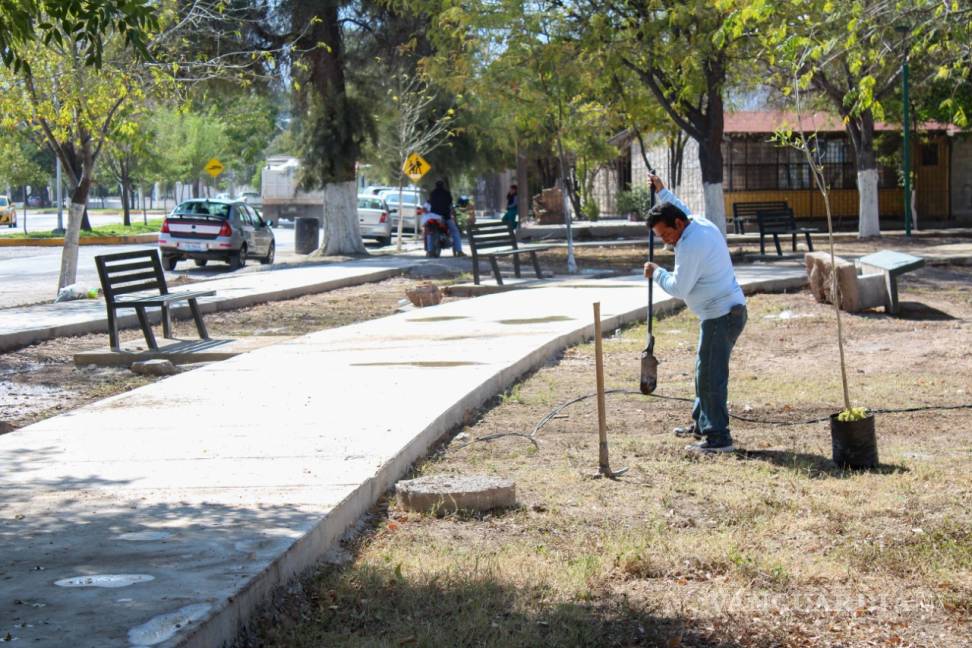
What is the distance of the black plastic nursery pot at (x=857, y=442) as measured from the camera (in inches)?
274

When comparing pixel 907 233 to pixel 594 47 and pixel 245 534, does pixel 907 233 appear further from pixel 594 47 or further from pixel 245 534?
pixel 245 534

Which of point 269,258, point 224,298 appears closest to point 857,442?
point 224,298

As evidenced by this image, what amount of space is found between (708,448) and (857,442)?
951 mm

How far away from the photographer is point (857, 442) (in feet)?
22.9

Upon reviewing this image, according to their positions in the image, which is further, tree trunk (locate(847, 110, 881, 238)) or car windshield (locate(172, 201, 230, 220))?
tree trunk (locate(847, 110, 881, 238))

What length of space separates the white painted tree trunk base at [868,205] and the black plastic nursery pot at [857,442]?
25194 mm

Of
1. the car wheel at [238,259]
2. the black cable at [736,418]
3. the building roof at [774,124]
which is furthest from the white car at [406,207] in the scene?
the black cable at [736,418]

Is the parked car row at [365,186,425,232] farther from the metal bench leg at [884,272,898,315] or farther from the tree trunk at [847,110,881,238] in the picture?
the metal bench leg at [884,272,898,315]

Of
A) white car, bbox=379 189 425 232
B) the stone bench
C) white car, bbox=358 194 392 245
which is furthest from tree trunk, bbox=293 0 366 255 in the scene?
the stone bench

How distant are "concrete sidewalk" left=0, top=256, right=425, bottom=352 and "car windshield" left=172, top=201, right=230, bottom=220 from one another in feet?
10.8

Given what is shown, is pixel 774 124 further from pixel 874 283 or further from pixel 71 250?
pixel 71 250

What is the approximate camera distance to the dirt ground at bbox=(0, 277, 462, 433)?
33.1ft

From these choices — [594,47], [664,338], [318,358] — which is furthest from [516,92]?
[318,358]

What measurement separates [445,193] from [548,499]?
23.7m
